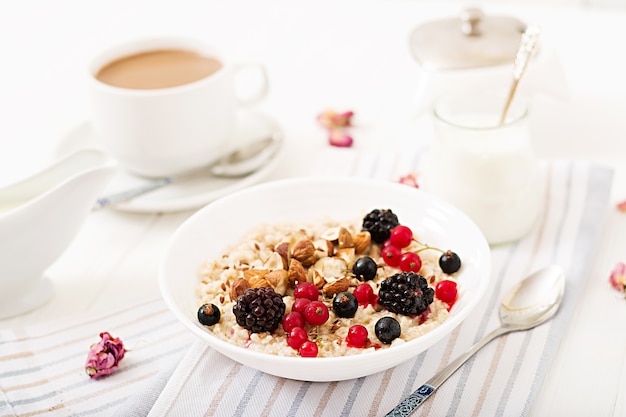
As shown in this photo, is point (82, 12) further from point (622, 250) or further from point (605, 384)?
point (605, 384)

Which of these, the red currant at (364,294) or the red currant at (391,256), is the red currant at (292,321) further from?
the red currant at (391,256)

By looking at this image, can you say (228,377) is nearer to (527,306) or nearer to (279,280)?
(279,280)

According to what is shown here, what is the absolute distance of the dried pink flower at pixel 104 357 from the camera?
130 cm

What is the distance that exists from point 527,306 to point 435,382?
274 millimetres

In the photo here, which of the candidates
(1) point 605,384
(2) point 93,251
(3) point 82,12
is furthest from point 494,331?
(3) point 82,12

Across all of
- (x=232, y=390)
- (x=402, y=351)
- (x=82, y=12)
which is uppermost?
(x=402, y=351)

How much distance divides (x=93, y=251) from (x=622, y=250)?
1068 millimetres

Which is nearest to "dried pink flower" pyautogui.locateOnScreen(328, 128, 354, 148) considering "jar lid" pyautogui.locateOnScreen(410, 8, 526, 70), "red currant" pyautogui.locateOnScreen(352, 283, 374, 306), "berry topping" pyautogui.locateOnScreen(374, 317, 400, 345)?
"jar lid" pyautogui.locateOnScreen(410, 8, 526, 70)

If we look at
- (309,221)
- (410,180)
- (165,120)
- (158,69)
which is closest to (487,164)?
(410,180)

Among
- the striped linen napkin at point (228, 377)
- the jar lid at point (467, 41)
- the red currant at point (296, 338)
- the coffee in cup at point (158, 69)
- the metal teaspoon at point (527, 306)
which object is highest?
the coffee in cup at point (158, 69)

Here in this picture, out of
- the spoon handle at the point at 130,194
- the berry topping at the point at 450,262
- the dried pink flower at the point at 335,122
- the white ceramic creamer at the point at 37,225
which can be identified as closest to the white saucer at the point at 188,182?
the spoon handle at the point at 130,194

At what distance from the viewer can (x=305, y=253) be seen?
1.35 meters

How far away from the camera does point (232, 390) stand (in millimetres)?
1234

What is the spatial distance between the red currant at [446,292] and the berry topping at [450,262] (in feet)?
0.19
